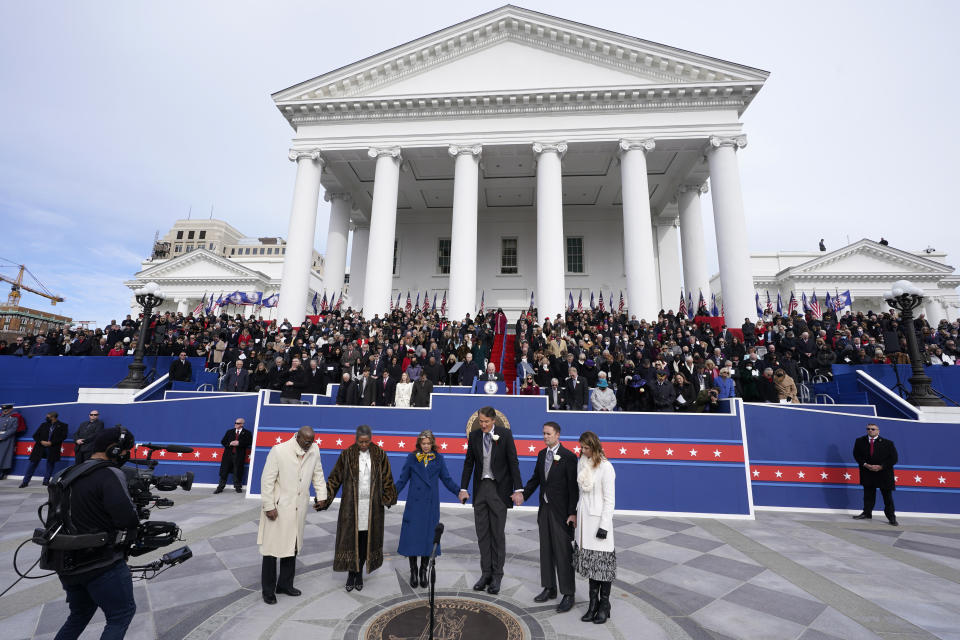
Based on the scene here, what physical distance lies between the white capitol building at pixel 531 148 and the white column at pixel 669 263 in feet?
0.52

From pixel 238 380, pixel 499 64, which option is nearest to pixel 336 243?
pixel 499 64

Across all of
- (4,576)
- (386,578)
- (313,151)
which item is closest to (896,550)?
(386,578)

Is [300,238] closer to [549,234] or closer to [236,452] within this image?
[549,234]

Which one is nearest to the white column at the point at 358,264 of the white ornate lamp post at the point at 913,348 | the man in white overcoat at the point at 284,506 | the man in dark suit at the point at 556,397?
the man in dark suit at the point at 556,397

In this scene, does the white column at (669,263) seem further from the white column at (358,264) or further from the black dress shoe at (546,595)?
the black dress shoe at (546,595)

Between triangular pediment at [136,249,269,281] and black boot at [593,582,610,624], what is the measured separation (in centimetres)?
5049

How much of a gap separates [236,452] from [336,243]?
19140 millimetres

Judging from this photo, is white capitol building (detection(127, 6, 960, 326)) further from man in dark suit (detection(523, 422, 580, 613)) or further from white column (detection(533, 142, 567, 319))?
man in dark suit (detection(523, 422, 580, 613))

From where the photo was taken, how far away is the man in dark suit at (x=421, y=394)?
1113 centimetres

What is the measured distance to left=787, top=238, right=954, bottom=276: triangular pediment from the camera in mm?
38969

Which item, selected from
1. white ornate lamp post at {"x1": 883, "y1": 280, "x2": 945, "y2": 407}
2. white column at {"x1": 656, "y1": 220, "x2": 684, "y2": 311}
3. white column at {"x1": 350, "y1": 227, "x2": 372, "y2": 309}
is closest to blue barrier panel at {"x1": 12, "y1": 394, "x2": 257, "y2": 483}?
white ornate lamp post at {"x1": 883, "y1": 280, "x2": 945, "y2": 407}

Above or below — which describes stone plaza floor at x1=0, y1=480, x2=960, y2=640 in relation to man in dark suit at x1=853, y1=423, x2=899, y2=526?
below

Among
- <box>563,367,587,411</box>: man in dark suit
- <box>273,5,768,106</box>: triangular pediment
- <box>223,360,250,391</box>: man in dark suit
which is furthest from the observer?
<box>273,5,768,106</box>: triangular pediment

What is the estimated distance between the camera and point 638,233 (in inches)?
869
